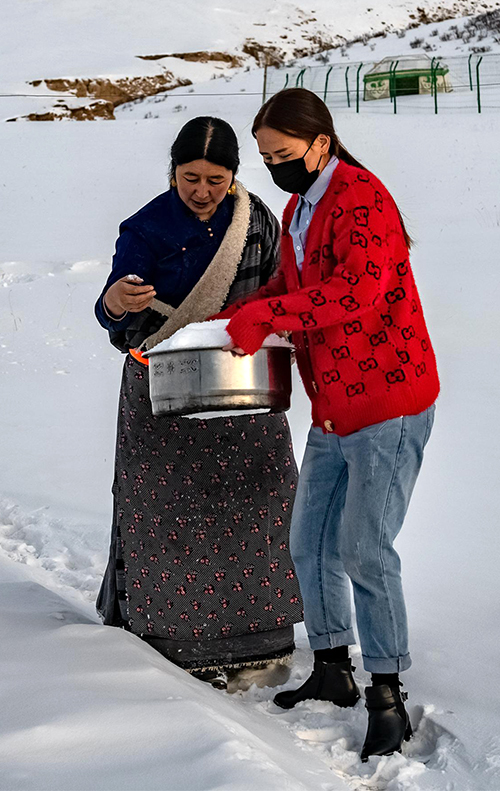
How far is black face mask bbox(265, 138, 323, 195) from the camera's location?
2.30 m

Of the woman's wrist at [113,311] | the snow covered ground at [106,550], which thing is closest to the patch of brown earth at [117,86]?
the snow covered ground at [106,550]

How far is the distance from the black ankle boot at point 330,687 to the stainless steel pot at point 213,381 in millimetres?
756

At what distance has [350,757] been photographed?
7.63 ft

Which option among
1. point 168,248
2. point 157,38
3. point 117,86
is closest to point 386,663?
point 168,248

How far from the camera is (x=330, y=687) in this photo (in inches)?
103

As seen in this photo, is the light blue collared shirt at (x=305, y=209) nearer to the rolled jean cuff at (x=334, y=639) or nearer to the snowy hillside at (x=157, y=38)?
the rolled jean cuff at (x=334, y=639)

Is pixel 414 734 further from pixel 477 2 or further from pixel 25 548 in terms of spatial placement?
pixel 477 2

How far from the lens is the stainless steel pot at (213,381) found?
2258 millimetres

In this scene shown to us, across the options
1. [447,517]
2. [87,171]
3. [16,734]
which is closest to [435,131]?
[87,171]

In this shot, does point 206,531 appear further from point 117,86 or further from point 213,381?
point 117,86

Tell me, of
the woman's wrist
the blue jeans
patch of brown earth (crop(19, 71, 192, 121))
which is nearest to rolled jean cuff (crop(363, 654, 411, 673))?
the blue jeans

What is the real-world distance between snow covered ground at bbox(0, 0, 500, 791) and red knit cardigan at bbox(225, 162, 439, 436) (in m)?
0.79

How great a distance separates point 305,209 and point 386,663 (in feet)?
3.67

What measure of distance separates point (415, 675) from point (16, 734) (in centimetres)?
129
